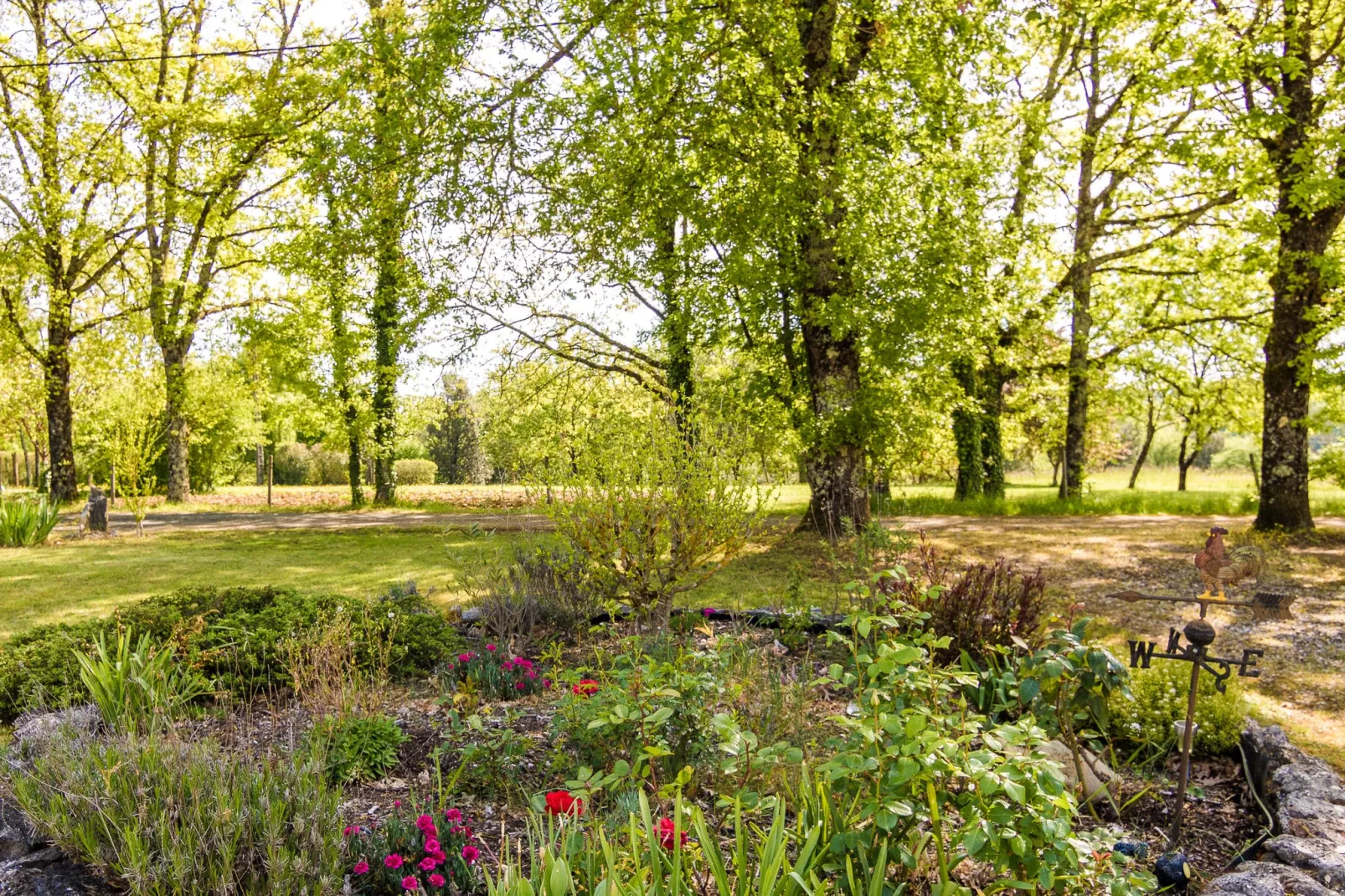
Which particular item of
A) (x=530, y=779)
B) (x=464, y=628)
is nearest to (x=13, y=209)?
(x=464, y=628)

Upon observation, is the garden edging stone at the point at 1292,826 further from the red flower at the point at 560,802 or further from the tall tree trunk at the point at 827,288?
the tall tree trunk at the point at 827,288

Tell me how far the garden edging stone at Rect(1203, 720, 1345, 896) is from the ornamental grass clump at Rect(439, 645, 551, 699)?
116 inches

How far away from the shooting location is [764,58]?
8406 mm

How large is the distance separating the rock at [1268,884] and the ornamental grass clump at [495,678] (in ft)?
9.56

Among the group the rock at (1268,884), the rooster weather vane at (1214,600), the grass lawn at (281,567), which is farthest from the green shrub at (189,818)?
the grass lawn at (281,567)

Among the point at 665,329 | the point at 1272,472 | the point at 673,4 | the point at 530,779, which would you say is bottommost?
the point at 530,779

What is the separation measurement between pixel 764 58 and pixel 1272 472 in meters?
7.90

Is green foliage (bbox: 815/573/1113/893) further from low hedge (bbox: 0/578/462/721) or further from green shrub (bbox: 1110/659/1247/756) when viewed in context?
low hedge (bbox: 0/578/462/721)

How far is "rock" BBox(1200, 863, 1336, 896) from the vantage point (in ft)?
7.69

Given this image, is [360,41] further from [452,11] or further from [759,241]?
[759,241]

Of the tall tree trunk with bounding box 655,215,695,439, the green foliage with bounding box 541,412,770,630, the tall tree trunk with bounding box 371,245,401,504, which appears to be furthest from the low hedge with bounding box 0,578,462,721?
the tall tree trunk with bounding box 371,245,401,504

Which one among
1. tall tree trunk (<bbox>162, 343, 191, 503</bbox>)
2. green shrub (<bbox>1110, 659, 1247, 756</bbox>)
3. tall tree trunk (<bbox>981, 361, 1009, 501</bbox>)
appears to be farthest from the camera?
tall tree trunk (<bbox>162, 343, 191, 503</bbox>)

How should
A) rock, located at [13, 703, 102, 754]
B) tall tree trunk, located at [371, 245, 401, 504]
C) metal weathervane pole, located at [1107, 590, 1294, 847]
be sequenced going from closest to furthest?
1. metal weathervane pole, located at [1107, 590, 1294, 847]
2. rock, located at [13, 703, 102, 754]
3. tall tree trunk, located at [371, 245, 401, 504]

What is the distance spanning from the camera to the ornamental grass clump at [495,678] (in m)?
4.29
